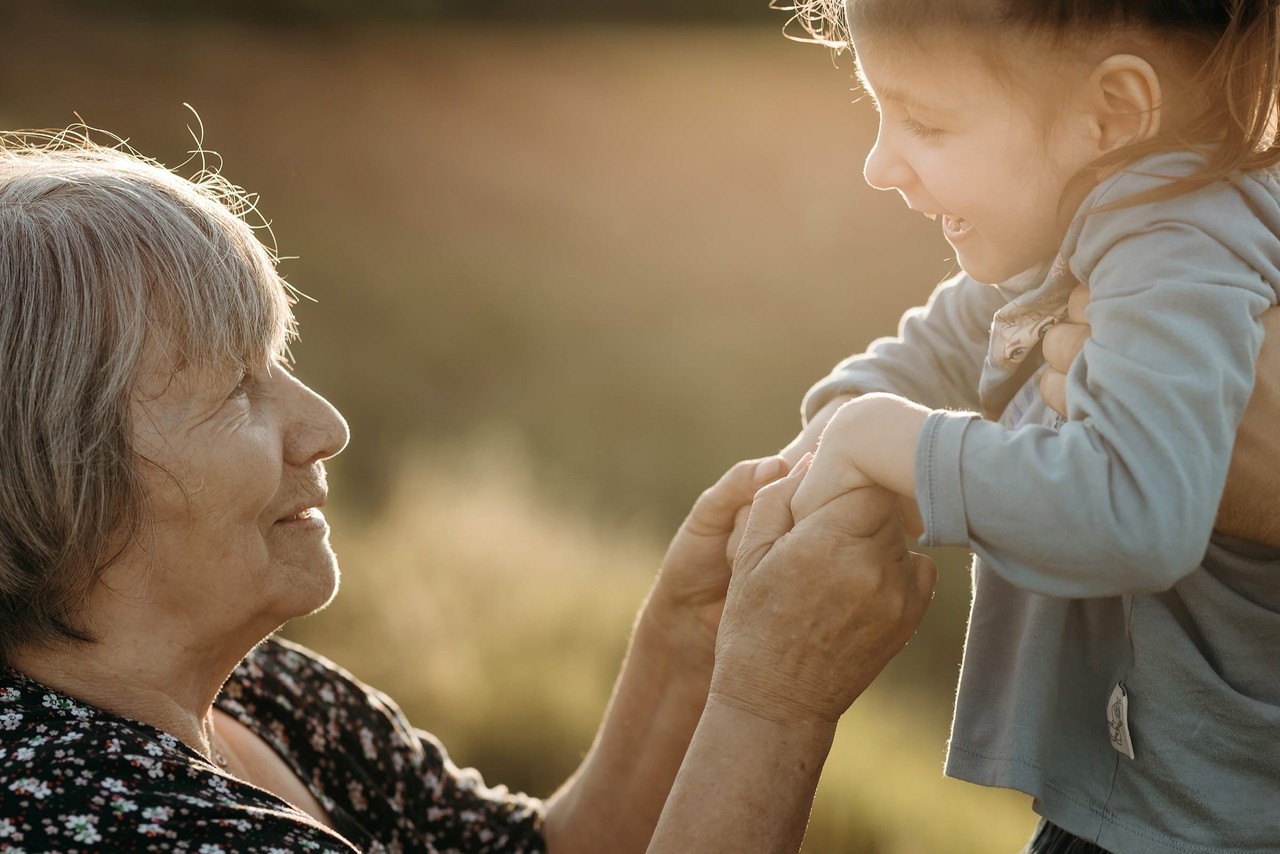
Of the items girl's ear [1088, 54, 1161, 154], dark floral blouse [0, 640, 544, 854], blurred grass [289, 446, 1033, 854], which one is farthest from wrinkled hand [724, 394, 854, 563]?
blurred grass [289, 446, 1033, 854]

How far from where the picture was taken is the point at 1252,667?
140 centimetres

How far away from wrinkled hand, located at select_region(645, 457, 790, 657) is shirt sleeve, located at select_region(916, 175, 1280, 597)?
24.6 inches

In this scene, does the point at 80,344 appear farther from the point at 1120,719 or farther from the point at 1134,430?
the point at 1120,719

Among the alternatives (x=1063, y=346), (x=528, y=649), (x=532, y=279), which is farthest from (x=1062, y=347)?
(x=532, y=279)

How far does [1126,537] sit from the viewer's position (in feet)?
3.81

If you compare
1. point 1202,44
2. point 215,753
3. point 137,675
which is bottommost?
point 215,753

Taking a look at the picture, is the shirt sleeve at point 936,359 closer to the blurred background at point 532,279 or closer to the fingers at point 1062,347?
the fingers at point 1062,347

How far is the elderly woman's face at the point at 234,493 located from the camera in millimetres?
1594

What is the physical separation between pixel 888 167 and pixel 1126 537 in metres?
0.55

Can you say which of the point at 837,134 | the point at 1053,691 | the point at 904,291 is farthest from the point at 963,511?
the point at 837,134

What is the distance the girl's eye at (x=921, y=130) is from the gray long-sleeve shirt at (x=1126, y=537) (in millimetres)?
202

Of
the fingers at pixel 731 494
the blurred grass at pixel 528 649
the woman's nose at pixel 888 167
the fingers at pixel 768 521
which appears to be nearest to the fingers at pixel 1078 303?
the woman's nose at pixel 888 167

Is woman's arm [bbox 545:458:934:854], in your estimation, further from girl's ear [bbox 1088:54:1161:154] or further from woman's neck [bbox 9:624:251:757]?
woman's neck [bbox 9:624:251:757]

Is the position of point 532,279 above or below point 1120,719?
below
